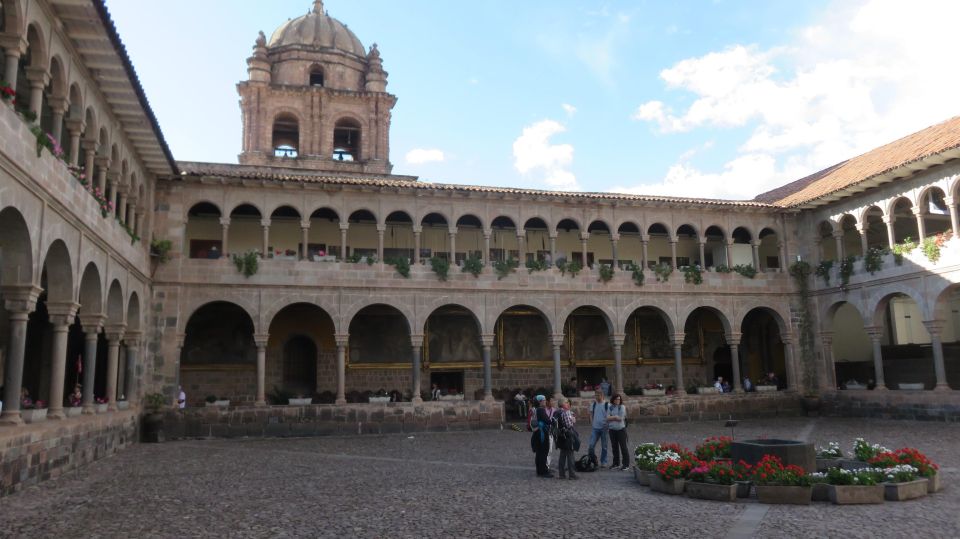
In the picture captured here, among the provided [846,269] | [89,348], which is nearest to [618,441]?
[89,348]

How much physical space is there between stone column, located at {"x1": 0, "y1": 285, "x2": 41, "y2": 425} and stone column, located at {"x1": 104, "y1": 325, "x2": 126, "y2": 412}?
5.60 metres

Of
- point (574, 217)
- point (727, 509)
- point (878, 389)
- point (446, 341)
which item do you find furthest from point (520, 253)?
point (727, 509)

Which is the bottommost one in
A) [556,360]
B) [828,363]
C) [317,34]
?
[828,363]

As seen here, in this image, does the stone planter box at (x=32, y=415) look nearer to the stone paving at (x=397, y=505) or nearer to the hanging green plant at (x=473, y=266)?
the stone paving at (x=397, y=505)

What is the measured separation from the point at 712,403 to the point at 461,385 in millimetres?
9079

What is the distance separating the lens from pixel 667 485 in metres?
10.4

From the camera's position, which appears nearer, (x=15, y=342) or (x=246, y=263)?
(x=15, y=342)

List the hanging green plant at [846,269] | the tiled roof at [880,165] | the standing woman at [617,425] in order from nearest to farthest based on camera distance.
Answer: the standing woman at [617,425], the tiled roof at [880,165], the hanging green plant at [846,269]

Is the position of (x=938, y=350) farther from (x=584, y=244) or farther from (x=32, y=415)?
(x=32, y=415)

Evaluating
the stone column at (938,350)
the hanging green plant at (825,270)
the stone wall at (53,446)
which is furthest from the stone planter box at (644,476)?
the hanging green plant at (825,270)

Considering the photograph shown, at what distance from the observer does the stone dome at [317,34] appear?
3234cm

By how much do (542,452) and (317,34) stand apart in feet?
84.3

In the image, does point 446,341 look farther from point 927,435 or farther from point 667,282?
point 927,435

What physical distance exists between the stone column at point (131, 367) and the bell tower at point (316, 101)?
11.8 m
